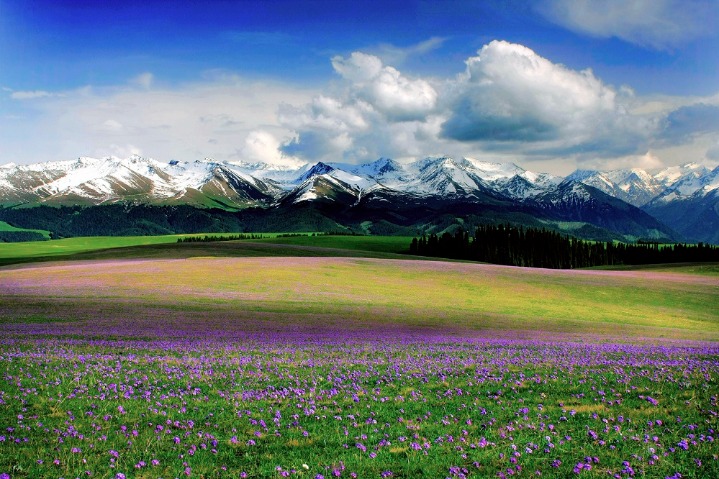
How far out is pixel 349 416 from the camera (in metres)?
11.7

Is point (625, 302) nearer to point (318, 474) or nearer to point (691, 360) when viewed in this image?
point (691, 360)

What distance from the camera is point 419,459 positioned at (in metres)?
9.25

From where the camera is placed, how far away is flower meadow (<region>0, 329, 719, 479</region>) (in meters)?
8.97

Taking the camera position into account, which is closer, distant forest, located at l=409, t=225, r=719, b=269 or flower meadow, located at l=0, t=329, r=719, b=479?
flower meadow, located at l=0, t=329, r=719, b=479

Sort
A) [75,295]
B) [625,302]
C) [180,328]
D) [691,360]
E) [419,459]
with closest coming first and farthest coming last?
1. [419,459]
2. [691,360]
3. [180,328]
4. [75,295]
5. [625,302]

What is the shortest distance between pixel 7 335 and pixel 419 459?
87.8 feet

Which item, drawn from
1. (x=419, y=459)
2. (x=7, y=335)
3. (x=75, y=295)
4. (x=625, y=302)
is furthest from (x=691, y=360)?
(x=75, y=295)

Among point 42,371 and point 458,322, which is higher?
point 42,371

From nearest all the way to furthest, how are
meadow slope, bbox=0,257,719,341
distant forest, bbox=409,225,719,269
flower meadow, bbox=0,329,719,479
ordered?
1. flower meadow, bbox=0,329,719,479
2. meadow slope, bbox=0,257,719,341
3. distant forest, bbox=409,225,719,269

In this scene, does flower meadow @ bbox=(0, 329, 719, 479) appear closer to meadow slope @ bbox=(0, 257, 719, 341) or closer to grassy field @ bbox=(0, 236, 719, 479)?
grassy field @ bbox=(0, 236, 719, 479)

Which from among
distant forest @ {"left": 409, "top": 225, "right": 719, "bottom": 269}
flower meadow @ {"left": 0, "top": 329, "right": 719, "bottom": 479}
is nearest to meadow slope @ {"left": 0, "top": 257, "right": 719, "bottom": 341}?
flower meadow @ {"left": 0, "top": 329, "right": 719, "bottom": 479}

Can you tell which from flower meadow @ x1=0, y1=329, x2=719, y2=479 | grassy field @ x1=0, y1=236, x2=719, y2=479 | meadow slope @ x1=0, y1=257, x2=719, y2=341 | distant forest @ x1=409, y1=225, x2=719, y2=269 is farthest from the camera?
distant forest @ x1=409, y1=225, x2=719, y2=269

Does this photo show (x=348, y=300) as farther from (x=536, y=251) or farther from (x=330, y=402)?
(x=536, y=251)

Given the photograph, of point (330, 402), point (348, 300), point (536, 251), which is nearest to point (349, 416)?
point (330, 402)
